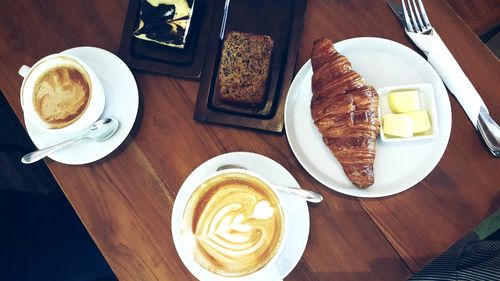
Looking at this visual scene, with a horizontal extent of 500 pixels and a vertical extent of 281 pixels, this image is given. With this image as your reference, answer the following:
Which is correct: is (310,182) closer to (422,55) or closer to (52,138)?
(422,55)

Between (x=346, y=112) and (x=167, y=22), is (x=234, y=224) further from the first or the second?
(x=167, y=22)

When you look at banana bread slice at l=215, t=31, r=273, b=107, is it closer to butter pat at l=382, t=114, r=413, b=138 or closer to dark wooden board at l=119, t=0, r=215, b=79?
dark wooden board at l=119, t=0, r=215, b=79

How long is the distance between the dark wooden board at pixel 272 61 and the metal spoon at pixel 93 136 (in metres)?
0.22

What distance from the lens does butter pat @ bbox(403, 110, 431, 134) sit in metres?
1.17

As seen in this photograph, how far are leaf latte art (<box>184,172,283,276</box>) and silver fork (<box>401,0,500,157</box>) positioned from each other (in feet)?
1.84

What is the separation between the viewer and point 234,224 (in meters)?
1.06

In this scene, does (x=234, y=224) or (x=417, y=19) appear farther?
(x=417, y=19)

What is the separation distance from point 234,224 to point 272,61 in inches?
17.9

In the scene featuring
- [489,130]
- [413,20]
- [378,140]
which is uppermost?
[413,20]

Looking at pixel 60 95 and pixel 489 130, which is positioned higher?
pixel 489 130

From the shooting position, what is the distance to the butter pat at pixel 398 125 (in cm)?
116

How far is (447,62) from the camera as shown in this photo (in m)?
1.19

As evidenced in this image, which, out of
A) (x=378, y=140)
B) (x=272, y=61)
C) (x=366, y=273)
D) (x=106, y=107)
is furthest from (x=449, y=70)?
(x=106, y=107)

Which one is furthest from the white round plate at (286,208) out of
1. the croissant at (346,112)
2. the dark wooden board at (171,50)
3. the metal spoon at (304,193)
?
the dark wooden board at (171,50)
